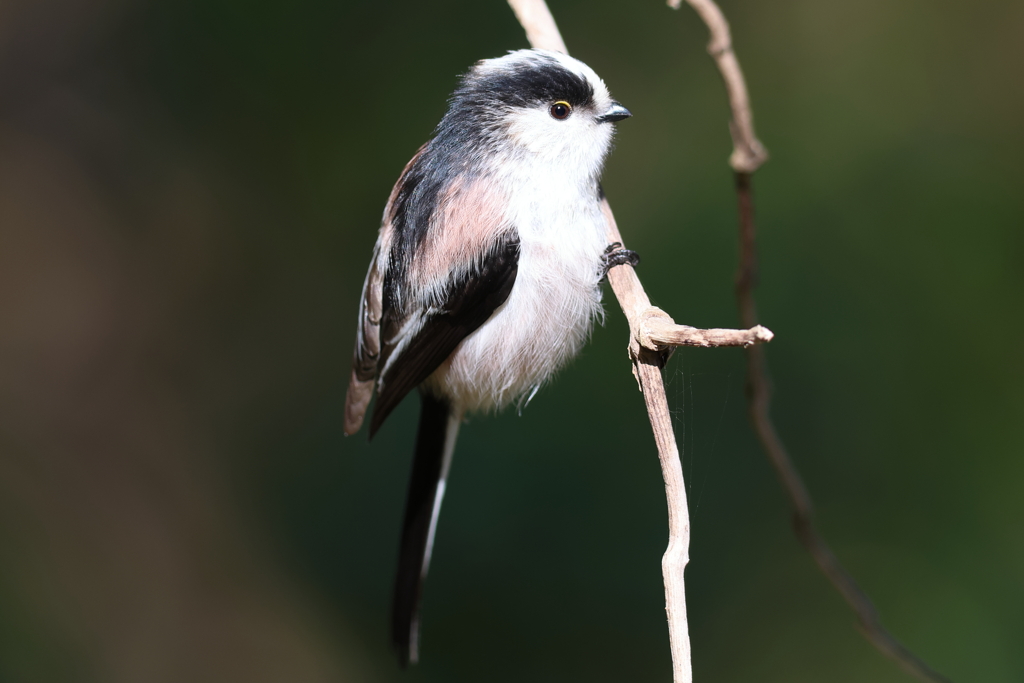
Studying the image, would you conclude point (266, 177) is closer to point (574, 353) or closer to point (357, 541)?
point (357, 541)

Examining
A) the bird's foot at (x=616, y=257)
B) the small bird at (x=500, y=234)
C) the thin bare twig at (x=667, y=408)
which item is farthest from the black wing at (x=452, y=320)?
the thin bare twig at (x=667, y=408)

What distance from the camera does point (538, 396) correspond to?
7.56 feet

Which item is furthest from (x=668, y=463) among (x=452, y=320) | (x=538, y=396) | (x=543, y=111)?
(x=538, y=396)

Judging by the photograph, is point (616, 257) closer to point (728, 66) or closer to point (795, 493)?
point (728, 66)

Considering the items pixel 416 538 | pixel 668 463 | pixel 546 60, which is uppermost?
pixel 546 60

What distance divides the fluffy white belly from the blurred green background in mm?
574

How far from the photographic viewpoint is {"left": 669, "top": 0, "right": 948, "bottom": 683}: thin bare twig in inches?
53.1

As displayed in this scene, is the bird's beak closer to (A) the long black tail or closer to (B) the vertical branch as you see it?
(B) the vertical branch

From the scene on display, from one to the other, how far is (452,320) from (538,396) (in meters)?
0.84

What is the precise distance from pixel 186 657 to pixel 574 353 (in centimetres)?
179

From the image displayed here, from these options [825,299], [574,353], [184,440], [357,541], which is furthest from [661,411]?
[184,440]

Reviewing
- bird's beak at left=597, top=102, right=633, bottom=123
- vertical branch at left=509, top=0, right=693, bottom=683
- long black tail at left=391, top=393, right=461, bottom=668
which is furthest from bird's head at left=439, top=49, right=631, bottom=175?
long black tail at left=391, top=393, right=461, bottom=668

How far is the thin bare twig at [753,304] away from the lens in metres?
1.35

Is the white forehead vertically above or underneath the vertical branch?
above
